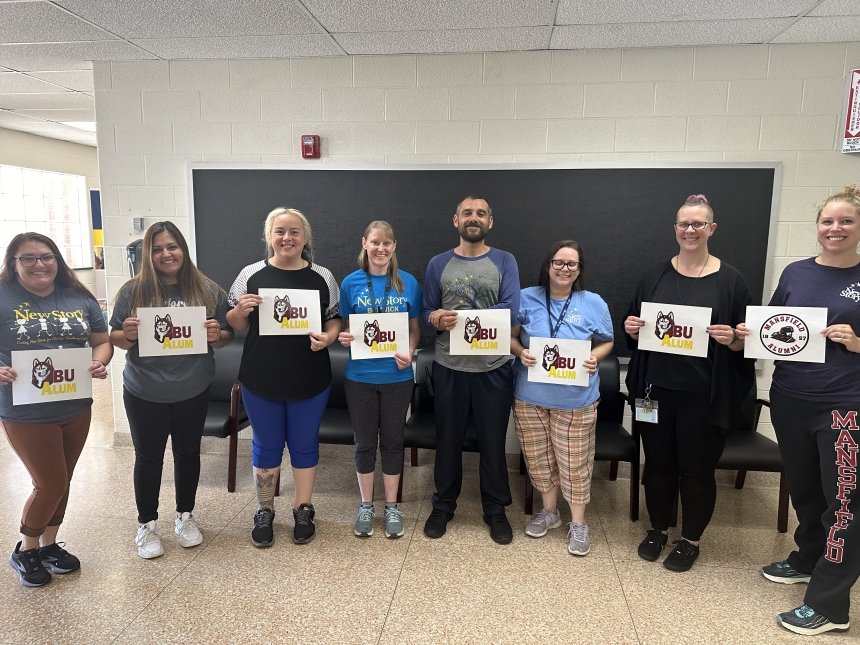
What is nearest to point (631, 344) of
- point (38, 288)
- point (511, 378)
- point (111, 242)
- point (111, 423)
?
Answer: point (511, 378)

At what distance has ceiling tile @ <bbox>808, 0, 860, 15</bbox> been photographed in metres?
2.71

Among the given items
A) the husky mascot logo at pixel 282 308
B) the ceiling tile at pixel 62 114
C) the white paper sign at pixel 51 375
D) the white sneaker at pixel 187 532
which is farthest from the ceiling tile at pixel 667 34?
the ceiling tile at pixel 62 114

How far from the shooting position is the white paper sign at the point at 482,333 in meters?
2.60

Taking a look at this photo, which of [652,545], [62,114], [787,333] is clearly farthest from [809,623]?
[62,114]

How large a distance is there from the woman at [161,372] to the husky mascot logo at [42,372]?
264 millimetres

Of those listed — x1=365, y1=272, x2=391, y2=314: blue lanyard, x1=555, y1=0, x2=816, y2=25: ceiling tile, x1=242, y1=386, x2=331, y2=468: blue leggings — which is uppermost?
x1=555, y1=0, x2=816, y2=25: ceiling tile

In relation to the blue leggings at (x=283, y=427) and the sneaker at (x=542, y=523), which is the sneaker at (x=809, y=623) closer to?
the sneaker at (x=542, y=523)

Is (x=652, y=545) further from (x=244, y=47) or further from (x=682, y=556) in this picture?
(x=244, y=47)

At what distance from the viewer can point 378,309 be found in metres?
2.70

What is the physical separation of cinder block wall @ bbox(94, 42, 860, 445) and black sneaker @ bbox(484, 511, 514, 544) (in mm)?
2087

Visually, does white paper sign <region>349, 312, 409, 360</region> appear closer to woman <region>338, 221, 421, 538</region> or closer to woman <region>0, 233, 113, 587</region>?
woman <region>338, 221, 421, 538</region>

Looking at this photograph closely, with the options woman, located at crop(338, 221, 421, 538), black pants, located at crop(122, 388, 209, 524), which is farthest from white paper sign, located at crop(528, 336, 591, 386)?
black pants, located at crop(122, 388, 209, 524)

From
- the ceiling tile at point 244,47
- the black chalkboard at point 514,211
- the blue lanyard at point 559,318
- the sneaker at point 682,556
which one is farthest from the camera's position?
the black chalkboard at point 514,211

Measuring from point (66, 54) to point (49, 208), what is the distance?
18.5ft
